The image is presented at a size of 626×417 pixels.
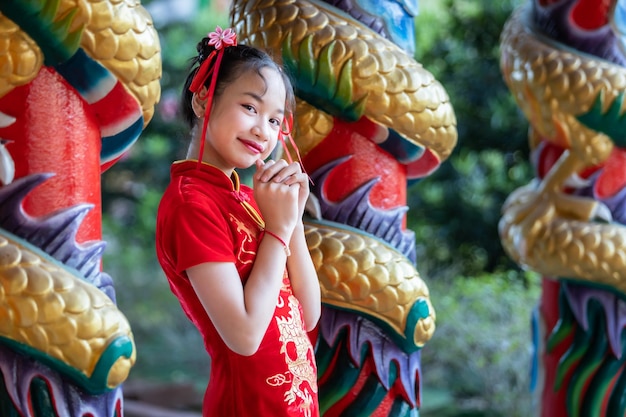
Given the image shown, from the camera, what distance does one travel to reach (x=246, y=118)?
1076 mm

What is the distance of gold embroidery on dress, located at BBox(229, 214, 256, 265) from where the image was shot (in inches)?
42.2

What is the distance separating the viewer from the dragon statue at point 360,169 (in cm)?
138

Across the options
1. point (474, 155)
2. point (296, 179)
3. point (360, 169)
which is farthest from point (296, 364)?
point (474, 155)

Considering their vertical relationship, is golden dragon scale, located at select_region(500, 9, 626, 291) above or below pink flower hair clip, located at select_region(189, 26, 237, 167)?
below

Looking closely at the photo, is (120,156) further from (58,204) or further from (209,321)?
(209,321)

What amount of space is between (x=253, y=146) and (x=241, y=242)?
114 millimetres

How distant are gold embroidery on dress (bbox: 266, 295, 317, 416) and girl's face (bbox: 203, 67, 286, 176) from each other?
0.62ft

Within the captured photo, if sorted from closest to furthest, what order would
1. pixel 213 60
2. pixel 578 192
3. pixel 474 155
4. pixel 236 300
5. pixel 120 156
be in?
pixel 236 300, pixel 213 60, pixel 120 156, pixel 578 192, pixel 474 155

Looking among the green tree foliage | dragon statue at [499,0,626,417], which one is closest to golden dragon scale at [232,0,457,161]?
dragon statue at [499,0,626,417]

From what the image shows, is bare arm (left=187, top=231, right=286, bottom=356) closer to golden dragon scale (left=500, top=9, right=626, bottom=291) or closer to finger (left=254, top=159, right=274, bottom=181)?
finger (left=254, top=159, right=274, bottom=181)

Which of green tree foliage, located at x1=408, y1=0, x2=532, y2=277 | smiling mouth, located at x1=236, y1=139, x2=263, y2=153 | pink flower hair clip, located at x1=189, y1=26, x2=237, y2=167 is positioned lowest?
green tree foliage, located at x1=408, y1=0, x2=532, y2=277

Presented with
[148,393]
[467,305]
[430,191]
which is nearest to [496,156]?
[430,191]

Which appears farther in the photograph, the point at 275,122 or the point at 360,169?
the point at 360,169

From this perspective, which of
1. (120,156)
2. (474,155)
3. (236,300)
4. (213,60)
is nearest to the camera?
(236,300)
